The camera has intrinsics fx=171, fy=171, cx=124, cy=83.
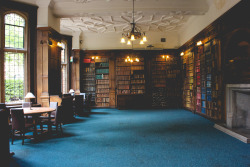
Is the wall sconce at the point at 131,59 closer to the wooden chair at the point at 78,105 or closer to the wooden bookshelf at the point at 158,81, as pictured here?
the wooden bookshelf at the point at 158,81

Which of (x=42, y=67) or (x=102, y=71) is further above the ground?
(x=102, y=71)

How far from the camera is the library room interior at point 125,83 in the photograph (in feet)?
11.9

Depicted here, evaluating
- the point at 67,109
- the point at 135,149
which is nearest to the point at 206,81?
the point at 135,149

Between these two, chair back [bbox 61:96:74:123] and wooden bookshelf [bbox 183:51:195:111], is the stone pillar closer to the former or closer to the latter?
chair back [bbox 61:96:74:123]

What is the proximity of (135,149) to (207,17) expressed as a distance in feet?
20.0

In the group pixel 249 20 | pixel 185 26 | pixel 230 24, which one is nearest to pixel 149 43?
pixel 185 26

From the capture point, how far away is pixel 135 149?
3.71m

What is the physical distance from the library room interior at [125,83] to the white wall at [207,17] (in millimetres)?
44

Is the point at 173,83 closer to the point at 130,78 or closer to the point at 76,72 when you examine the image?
the point at 130,78

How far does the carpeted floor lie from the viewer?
3.06m

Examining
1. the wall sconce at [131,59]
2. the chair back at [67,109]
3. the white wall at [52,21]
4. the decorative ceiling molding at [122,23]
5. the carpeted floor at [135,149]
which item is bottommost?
the carpeted floor at [135,149]

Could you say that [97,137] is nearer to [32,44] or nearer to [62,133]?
[62,133]

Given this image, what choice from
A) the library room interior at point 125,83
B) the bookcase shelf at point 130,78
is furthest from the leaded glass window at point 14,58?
the bookcase shelf at point 130,78

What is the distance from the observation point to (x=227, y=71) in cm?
568
